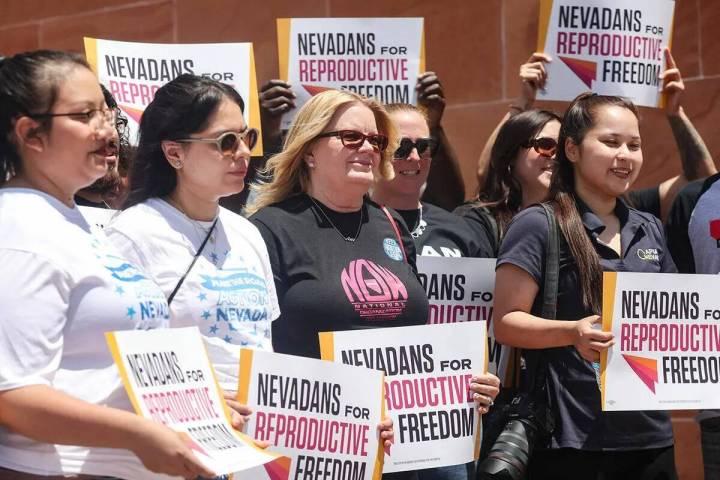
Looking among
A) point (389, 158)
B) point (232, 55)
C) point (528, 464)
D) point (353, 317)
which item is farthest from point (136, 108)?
point (528, 464)

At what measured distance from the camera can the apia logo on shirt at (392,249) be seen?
175 inches

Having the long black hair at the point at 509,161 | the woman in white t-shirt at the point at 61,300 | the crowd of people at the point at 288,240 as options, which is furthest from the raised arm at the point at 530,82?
the woman in white t-shirt at the point at 61,300

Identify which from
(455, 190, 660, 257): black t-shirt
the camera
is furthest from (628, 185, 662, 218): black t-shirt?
the camera

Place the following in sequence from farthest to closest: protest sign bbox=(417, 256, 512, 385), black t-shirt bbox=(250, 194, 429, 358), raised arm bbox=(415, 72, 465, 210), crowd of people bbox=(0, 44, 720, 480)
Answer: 1. raised arm bbox=(415, 72, 465, 210)
2. protest sign bbox=(417, 256, 512, 385)
3. black t-shirt bbox=(250, 194, 429, 358)
4. crowd of people bbox=(0, 44, 720, 480)

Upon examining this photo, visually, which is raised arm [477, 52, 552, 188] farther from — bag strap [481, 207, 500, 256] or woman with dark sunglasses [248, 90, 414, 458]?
woman with dark sunglasses [248, 90, 414, 458]

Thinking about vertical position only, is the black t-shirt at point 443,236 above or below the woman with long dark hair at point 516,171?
below

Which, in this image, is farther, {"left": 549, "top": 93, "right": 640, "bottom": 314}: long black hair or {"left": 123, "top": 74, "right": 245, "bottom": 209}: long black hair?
{"left": 549, "top": 93, "right": 640, "bottom": 314}: long black hair

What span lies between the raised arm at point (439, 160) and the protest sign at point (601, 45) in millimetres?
503

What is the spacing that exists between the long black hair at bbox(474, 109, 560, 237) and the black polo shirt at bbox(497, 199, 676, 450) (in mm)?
835

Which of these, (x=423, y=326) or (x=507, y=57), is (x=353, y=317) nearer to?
(x=423, y=326)

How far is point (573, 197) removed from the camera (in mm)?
4770

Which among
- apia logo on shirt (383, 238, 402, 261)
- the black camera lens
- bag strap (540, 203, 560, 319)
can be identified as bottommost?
the black camera lens

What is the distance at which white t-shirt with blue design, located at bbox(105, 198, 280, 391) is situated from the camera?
3.56 m

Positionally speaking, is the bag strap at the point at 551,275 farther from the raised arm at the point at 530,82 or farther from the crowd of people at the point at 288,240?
the raised arm at the point at 530,82
